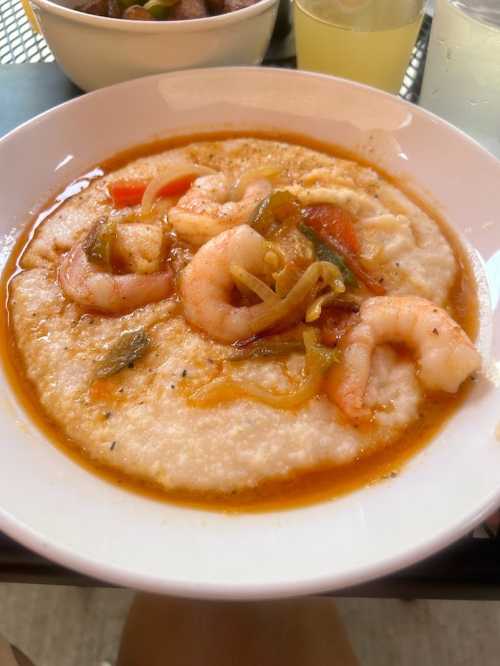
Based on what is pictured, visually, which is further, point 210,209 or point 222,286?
point 210,209

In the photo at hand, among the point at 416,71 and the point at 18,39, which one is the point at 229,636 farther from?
the point at 18,39

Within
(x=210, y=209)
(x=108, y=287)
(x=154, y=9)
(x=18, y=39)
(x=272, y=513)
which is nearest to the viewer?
(x=272, y=513)

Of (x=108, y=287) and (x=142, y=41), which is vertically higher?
(x=142, y=41)

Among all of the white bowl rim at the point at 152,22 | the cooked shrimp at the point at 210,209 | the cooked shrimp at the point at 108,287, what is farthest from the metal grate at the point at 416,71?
the cooked shrimp at the point at 108,287

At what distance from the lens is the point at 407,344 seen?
1.94 meters

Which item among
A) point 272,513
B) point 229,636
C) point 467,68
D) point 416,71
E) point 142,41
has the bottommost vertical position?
point 229,636

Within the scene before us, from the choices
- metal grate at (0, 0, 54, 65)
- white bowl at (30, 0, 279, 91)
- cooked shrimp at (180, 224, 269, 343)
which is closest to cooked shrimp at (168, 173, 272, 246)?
cooked shrimp at (180, 224, 269, 343)

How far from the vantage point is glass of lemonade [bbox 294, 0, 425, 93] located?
8.75 feet

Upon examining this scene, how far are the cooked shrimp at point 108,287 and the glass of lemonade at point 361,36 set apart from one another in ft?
4.62

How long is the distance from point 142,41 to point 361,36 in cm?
94

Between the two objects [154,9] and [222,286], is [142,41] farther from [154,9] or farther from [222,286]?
[222,286]

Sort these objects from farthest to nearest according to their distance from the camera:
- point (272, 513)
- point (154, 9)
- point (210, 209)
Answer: point (154, 9) → point (210, 209) → point (272, 513)

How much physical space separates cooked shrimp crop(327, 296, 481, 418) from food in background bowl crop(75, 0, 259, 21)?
62.8 inches

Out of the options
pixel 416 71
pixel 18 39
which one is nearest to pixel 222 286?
pixel 416 71
